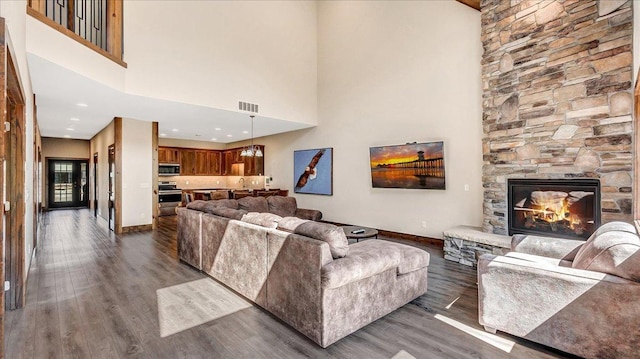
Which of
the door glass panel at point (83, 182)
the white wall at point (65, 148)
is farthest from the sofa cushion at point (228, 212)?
the door glass panel at point (83, 182)

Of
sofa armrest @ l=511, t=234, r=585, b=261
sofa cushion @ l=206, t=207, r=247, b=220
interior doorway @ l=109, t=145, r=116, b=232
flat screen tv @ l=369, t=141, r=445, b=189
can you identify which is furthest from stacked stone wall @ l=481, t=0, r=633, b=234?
interior doorway @ l=109, t=145, r=116, b=232

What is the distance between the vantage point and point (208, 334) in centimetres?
256

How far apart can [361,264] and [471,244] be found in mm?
2767

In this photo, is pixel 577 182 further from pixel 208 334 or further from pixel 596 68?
pixel 208 334

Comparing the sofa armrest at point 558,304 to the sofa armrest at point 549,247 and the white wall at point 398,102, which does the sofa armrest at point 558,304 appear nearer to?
the sofa armrest at point 549,247

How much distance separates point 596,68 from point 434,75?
8.00 ft

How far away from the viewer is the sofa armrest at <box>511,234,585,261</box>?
9.21ft

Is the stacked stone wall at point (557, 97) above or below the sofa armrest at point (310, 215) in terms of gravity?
above

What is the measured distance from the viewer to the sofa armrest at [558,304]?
6.50 feet

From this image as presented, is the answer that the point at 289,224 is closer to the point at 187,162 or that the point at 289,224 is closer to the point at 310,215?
the point at 310,215

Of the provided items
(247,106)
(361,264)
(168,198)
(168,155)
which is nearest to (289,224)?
(361,264)

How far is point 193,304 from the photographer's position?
10.3 feet

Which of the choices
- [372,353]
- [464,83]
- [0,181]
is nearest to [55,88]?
[0,181]

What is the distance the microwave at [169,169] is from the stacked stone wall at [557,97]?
9394mm
